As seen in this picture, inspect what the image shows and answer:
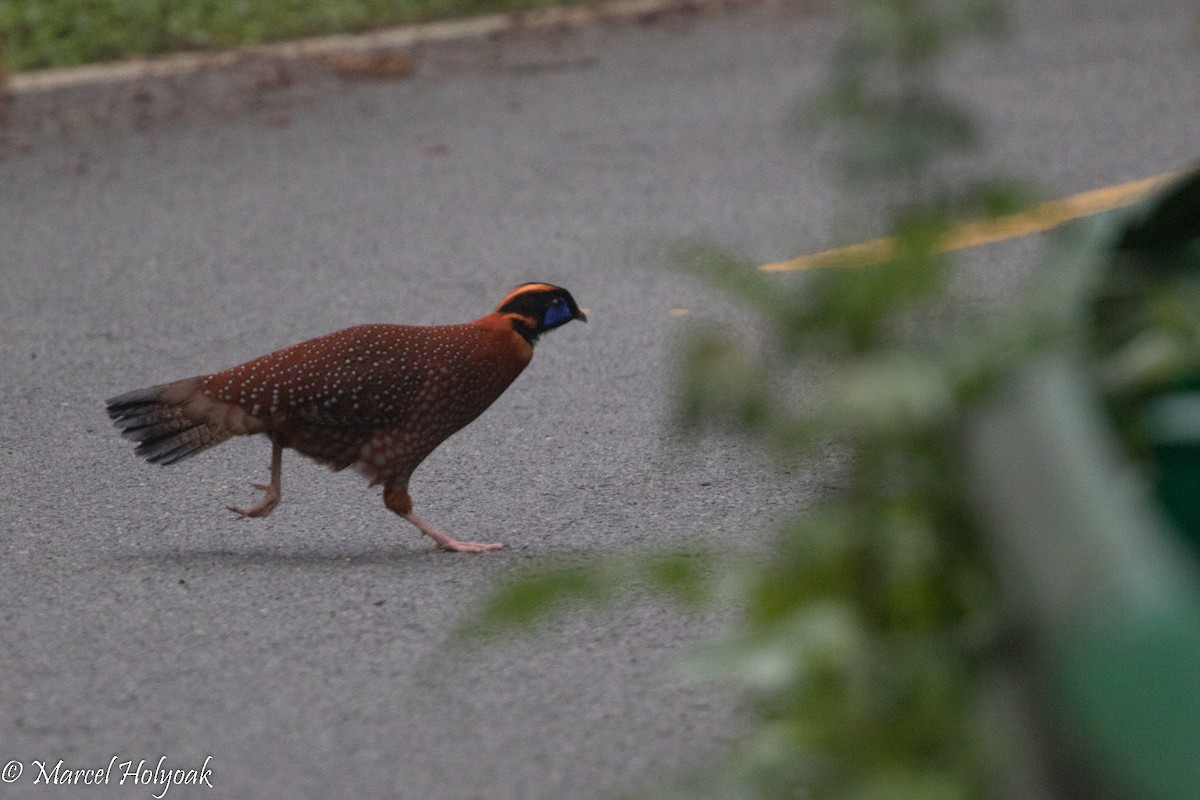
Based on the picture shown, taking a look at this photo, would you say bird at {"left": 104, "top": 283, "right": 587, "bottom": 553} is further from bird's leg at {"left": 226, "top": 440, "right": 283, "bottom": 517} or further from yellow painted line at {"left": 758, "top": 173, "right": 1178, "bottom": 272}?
yellow painted line at {"left": 758, "top": 173, "right": 1178, "bottom": 272}

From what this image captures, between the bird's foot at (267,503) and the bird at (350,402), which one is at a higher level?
the bird at (350,402)

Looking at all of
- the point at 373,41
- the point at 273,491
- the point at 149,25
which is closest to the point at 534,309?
the point at 273,491

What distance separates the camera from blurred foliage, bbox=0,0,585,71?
33.0 ft

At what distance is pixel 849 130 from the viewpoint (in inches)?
74.6

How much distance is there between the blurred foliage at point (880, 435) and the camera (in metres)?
1.79

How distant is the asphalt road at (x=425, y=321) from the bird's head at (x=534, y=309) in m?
0.33

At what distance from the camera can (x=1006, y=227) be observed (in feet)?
7.16

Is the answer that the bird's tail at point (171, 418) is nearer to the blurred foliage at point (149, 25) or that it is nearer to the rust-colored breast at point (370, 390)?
the rust-colored breast at point (370, 390)

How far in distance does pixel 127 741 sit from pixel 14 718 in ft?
0.89

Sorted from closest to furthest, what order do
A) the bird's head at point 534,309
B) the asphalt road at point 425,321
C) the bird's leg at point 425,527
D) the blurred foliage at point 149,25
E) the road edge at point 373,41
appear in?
the asphalt road at point 425,321 < the bird's leg at point 425,527 < the bird's head at point 534,309 < the road edge at point 373,41 < the blurred foliage at point 149,25

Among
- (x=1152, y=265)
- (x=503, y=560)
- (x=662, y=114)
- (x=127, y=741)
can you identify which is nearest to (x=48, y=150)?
(x=662, y=114)

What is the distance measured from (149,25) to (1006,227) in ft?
29.1

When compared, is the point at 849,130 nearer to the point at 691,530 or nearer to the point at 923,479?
the point at 923,479

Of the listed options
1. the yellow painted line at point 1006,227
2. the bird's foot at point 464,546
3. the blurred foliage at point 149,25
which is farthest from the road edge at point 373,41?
the bird's foot at point 464,546
